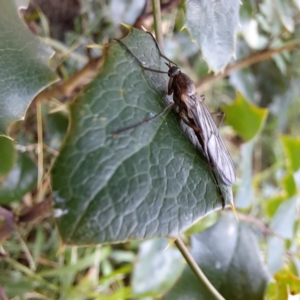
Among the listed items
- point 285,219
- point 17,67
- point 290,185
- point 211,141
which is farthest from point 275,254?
point 17,67

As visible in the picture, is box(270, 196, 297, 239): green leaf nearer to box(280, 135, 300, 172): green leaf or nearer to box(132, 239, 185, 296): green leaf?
box(280, 135, 300, 172): green leaf

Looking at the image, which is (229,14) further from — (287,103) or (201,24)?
(287,103)

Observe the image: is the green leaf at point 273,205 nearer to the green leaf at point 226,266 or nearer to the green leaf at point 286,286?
the green leaf at point 226,266

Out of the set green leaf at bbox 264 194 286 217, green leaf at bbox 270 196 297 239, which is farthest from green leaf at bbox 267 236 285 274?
green leaf at bbox 264 194 286 217

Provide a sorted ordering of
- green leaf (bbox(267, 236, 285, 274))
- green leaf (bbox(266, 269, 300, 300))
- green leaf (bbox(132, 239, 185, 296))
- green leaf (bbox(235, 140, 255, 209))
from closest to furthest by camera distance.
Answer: green leaf (bbox(266, 269, 300, 300))
green leaf (bbox(267, 236, 285, 274))
green leaf (bbox(235, 140, 255, 209))
green leaf (bbox(132, 239, 185, 296))

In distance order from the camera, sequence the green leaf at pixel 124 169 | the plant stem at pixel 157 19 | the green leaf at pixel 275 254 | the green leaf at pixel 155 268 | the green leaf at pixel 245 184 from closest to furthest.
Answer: the green leaf at pixel 124 169 < the plant stem at pixel 157 19 < the green leaf at pixel 275 254 < the green leaf at pixel 245 184 < the green leaf at pixel 155 268

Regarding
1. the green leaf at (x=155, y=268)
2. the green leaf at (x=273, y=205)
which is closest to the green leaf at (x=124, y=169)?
the green leaf at (x=273, y=205)
